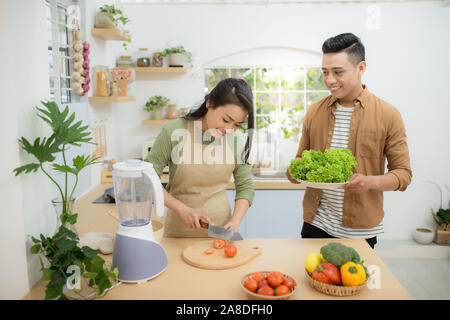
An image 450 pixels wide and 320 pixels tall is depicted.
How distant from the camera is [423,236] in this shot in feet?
14.1

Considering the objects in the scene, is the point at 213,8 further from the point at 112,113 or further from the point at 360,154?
the point at 360,154

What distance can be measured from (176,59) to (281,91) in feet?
3.82

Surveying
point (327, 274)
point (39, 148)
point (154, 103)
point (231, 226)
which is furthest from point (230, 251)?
point (154, 103)

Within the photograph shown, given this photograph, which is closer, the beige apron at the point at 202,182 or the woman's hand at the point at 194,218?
the woman's hand at the point at 194,218

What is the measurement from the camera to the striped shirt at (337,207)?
202 centimetres

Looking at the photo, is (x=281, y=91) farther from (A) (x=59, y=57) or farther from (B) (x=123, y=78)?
(A) (x=59, y=57)

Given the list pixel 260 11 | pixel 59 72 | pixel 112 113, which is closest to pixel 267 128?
pixel 260 11

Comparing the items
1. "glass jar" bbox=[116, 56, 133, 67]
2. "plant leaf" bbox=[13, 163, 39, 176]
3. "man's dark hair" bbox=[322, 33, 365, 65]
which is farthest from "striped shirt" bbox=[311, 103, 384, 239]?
"glass jar" bbox=[116, 56, 133, 67]

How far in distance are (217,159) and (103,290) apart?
851 millimetres

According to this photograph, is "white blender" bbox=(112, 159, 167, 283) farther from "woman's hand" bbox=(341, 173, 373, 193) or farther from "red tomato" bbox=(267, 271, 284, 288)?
"woman's hand" bbox=(341, 173, 373, 193)

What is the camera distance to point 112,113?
3.82 meters

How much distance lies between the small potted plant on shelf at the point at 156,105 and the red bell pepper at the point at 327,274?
298 centimetres

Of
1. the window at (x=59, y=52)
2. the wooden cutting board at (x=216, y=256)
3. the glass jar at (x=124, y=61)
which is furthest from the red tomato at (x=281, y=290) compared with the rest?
the glass jar at (x=124, y=61)

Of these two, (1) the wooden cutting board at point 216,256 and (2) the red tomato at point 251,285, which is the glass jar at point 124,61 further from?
(2) the red tomato at point 251,285
